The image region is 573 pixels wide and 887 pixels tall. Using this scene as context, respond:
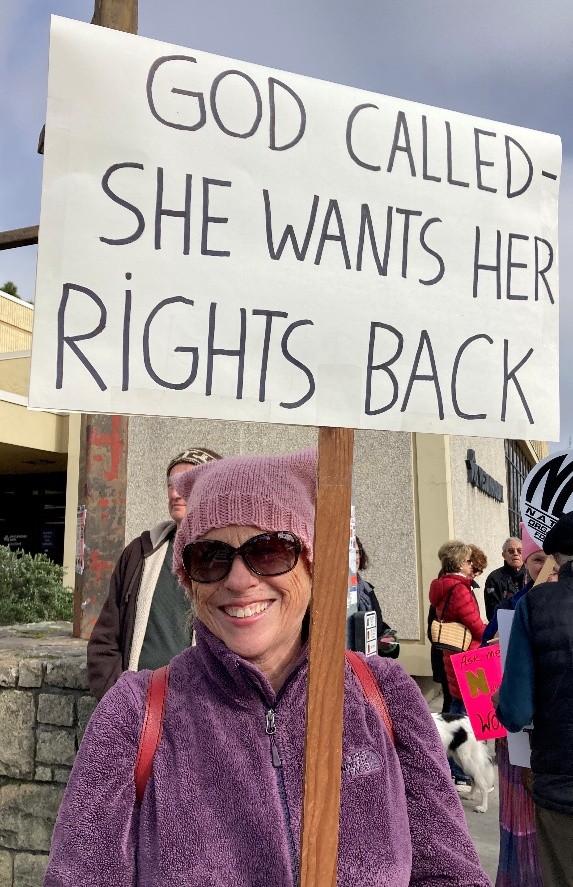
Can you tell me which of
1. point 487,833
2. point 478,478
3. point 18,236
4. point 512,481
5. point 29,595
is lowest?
point 487,833

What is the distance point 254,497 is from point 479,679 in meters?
2.83

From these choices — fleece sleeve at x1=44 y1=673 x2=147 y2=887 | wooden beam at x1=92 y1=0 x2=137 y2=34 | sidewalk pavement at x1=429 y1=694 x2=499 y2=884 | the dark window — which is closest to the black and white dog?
sidewalk pavement at x1=429 y1=694 x2=499 y2=884

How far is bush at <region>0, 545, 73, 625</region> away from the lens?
8492 mm

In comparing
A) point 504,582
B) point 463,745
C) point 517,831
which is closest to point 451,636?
Answer: point 463,745

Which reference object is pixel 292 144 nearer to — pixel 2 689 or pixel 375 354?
pixel 375 354

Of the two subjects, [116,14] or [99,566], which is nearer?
[116,14]

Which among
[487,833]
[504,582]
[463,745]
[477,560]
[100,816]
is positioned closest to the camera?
[100,816]

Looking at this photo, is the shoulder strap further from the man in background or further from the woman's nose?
the woman's nose

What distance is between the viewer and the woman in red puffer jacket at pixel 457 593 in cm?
602

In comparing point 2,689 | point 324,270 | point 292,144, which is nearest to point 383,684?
point 324,270

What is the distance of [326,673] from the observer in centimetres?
134

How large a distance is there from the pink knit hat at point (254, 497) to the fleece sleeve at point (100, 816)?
1.18ft

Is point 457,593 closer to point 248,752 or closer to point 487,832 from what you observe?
point 487,832

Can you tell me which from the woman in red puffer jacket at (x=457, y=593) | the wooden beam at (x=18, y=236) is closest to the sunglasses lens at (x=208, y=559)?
the wooden beam at (x=18, y=236)
